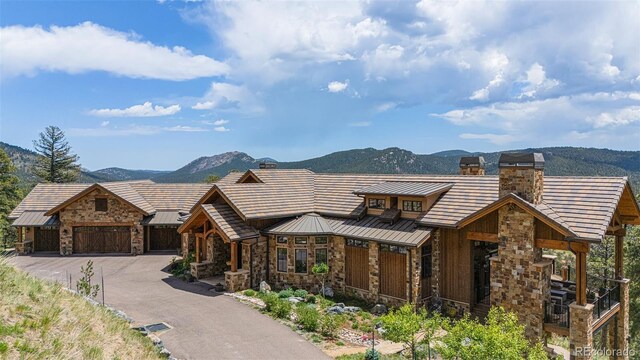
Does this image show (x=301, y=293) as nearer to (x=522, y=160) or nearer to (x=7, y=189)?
(x=522, y=160)

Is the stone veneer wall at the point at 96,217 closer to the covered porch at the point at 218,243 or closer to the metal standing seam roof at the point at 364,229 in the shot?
the covered porch at the point at 218,243

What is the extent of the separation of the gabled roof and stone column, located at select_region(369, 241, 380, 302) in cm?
1857

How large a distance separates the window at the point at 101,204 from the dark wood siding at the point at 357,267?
63.0 ft

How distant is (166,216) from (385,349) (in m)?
22.4

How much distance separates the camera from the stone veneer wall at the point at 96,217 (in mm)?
30203

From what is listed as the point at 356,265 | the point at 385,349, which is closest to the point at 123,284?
the point at 356,265

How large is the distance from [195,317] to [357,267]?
8.12m

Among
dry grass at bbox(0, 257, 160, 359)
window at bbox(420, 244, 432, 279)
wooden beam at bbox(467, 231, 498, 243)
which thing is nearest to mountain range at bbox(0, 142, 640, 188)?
window at bbox(420, 244, 432, 279)

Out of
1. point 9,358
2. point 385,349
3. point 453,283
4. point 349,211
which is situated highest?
point 349,211

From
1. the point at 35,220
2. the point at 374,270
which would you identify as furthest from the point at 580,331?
the point at 35,220

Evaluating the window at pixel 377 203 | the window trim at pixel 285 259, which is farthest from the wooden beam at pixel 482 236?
the window trim at pixel 285 259

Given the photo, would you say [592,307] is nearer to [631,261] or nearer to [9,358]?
→ [631,261]

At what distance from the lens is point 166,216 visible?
32250 mm

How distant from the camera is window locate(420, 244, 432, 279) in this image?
19375 mm
